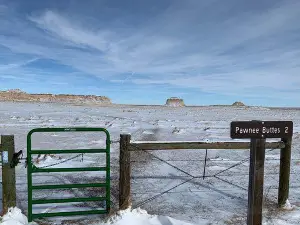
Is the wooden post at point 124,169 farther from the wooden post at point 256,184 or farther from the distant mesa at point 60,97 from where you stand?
the distant mesa at point 60,97

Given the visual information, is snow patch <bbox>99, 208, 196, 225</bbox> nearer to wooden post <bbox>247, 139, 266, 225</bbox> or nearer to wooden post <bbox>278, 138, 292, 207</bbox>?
wooden post <bbox>247, 139, 266, 225</bbox>

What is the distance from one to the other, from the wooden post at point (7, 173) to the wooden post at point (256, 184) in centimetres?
406

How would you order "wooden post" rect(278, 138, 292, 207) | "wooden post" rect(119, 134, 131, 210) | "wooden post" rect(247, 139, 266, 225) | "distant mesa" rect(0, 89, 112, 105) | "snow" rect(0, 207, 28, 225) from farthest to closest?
"distant mesa" rect(0, 89, 112, 105), "wooden post" rect(278, 138, 292, 207), "wooden post" rect(119, 134, 131, 210), "snow" rect(0, 207, 28, 225), "wooden post" rect(247, 139, 266, 225)

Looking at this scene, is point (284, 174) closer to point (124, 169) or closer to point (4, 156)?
point (124, 169)

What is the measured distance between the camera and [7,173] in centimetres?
544

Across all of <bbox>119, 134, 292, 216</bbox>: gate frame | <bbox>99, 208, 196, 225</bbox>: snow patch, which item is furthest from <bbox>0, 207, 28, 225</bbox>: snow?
<bbox>119, 134, 292, 216</bbox>: gate frame

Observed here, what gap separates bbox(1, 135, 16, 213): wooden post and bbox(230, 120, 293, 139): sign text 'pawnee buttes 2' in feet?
12.5

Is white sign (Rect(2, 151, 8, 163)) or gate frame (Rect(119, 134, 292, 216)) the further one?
gate frame (Rect(119, 134, 292, 216))

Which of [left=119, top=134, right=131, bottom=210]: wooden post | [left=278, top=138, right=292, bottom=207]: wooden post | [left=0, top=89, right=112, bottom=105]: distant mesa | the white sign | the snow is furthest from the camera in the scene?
[left=0, top=89, right=112, bottom=105]: distant mesa

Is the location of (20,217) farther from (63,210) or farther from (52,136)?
(52,136)

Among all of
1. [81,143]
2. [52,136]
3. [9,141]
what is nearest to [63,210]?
[9,141]

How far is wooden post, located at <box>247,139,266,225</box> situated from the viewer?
4.57 m

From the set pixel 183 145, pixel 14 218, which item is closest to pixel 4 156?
pixel 14 218

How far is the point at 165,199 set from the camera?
6.66m
